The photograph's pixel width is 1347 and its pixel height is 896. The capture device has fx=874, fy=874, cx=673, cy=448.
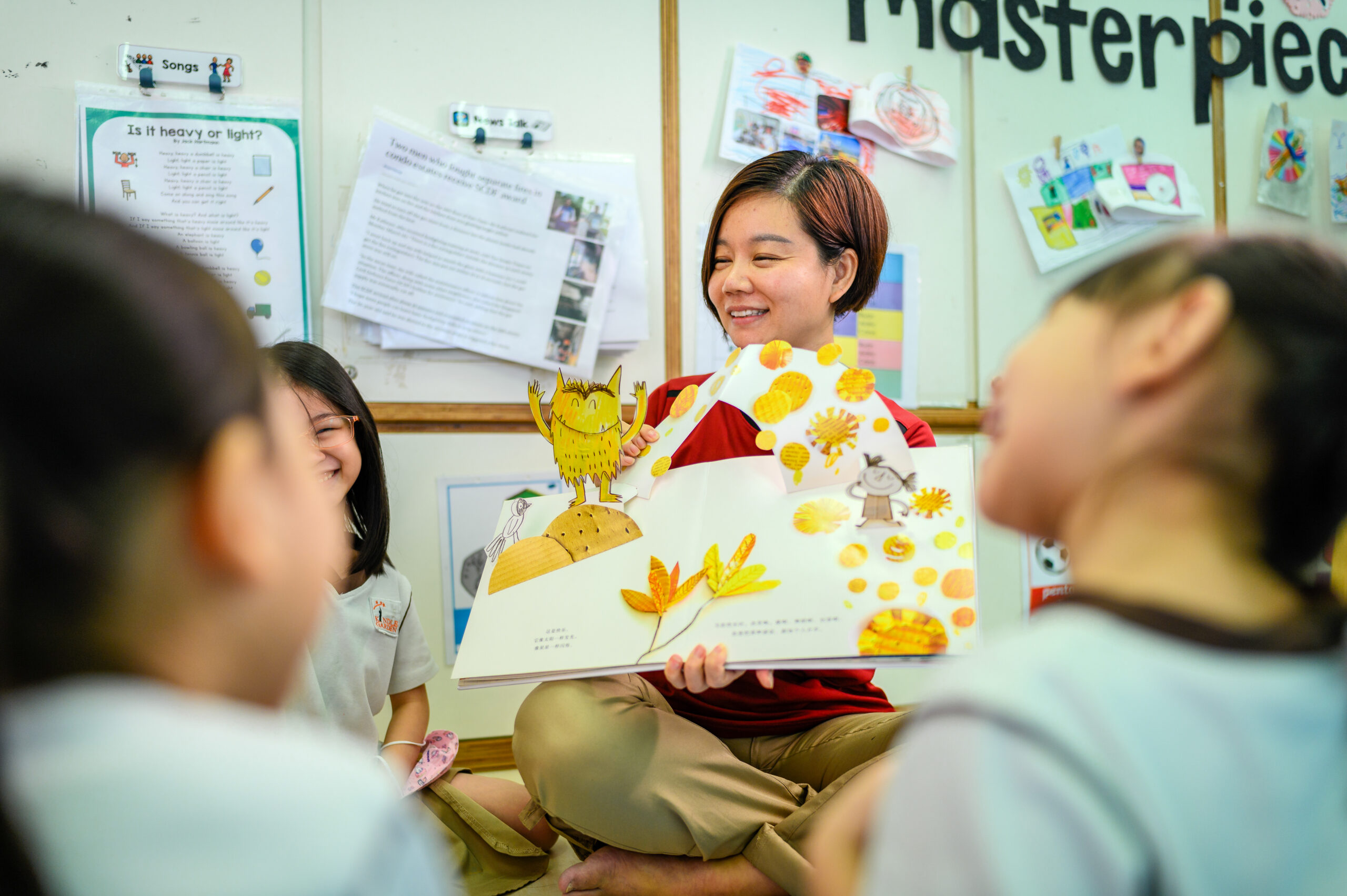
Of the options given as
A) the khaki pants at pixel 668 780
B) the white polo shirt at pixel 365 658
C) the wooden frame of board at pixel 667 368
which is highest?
the wooden frame of board at pixel 667 368

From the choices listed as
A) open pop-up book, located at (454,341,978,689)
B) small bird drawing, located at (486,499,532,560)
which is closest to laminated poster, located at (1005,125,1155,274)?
open pop-up book, located at (454,341,978,689)

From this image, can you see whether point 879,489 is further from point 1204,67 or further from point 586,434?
point 1204,67

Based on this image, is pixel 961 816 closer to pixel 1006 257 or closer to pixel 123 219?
pixel 123 219

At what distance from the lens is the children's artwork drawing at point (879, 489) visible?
2.78 feet

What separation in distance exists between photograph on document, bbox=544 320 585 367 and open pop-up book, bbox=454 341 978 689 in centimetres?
47

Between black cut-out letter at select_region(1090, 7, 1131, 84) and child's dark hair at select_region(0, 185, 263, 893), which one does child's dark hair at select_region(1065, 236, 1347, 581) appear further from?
black cut-out letter at select_region(1090, 7, 1131, 84)

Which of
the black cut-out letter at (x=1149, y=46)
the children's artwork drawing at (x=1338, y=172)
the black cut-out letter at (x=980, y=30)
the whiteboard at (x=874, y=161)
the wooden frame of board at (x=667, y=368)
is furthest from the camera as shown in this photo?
the children's artwork drawing at (x=1338, y=172)

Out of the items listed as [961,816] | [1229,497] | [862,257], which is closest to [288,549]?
[961,816]

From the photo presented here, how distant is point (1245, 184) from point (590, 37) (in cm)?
137

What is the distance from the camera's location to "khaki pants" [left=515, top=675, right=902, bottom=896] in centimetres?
88

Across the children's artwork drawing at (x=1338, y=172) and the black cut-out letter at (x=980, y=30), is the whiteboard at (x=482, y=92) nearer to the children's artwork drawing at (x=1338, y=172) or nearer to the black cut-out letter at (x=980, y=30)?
the black cut-out letter at (x=980, y=30)

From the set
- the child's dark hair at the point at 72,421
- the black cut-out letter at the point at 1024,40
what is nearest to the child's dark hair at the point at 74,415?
the child's dark hair at the point at 72,421

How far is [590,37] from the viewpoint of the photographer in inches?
58.1

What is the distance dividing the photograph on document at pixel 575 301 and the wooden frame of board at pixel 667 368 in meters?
0.14
